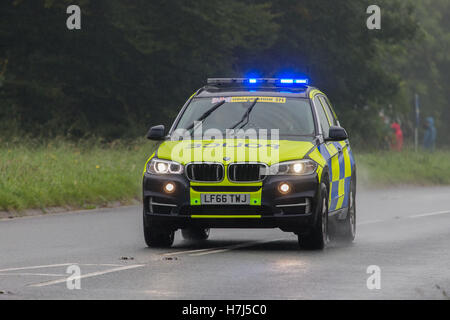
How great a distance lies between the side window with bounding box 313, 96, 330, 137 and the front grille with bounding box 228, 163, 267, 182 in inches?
68.2

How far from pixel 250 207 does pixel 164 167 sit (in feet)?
3.51

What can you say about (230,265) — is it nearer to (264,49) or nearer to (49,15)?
(49,15)

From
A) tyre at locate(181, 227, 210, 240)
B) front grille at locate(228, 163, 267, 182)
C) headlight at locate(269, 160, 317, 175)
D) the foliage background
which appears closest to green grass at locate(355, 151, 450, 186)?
the foliage background

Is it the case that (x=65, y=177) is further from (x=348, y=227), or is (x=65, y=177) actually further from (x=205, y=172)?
(x=205, y=172)

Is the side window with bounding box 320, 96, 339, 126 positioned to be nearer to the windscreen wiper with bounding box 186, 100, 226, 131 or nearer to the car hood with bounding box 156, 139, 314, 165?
the windscreen wiper with bounding box 186, 100, 226, 131

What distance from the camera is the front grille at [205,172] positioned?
14.0 metres

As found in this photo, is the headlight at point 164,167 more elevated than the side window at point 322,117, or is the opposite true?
the side window at point 322,117

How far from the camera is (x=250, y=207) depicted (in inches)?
549

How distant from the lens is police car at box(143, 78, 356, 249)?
45.8 feet

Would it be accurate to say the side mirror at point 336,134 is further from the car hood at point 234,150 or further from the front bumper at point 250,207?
the front bumper at point 250,207

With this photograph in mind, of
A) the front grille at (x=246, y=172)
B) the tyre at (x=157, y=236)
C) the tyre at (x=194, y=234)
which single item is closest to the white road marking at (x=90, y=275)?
the front grille at (x=246, y=172)

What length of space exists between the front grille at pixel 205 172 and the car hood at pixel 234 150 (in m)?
0.05

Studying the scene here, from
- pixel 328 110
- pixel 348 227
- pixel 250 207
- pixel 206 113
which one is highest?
pixel 206 113

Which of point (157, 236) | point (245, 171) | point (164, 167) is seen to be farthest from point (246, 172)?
point (157, 236)
